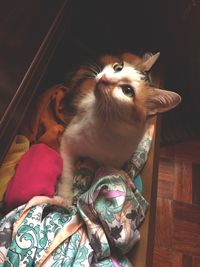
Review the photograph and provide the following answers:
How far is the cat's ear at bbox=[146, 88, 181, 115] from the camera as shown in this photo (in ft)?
3.01

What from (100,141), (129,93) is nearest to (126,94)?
(129,93)

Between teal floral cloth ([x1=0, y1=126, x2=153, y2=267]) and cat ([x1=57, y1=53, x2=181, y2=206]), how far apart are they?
0.07 metres

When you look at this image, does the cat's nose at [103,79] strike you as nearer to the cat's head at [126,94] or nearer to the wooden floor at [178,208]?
the cat's head at [126,94]

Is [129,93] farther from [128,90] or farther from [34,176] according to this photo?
[34,176]

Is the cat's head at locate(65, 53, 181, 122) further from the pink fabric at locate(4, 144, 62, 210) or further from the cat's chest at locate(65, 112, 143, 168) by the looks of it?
the pink fabric at locate(4, 144, 62, 210)

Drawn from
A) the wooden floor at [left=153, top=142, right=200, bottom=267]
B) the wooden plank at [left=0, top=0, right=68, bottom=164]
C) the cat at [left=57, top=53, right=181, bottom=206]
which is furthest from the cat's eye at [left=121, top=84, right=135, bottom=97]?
the wooden floor at [left=153, top=142, right=200, bottom=267]

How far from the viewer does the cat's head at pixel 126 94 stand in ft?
2.91

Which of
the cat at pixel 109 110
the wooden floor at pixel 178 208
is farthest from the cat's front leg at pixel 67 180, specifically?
the wooden floor at pixel 178 208

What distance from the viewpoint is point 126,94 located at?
90 cm

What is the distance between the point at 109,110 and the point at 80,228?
30cm

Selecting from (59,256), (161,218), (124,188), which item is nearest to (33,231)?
(59,256)

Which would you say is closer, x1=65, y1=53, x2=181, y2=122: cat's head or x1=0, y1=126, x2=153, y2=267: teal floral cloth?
x1=0, y1=126, x2=153, y2=267: teal floral cloth

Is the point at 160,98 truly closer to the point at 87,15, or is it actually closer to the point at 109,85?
the point at 109,85

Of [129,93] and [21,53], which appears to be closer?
[21,53]
